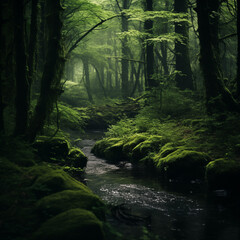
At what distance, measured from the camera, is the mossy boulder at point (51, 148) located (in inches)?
341

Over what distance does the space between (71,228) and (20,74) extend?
4744 mm

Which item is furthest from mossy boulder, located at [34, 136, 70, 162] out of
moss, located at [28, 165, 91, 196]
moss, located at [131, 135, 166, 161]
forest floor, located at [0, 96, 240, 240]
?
moss, located at [131, 135, 166, 161]

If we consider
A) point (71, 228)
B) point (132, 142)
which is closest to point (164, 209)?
point (71, 228)

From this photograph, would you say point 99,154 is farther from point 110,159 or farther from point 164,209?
point 164,209

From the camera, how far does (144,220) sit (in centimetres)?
573

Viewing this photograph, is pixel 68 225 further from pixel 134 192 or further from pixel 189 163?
pixel 189 163

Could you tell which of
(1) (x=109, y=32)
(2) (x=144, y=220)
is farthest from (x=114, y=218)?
(1) (x=109, y=32)

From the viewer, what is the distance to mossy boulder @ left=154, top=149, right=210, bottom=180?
859cm

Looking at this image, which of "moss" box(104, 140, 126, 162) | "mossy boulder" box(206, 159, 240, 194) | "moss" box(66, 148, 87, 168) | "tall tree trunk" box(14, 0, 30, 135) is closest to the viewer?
"tall tree trunk" box(14, 0, 30, 135)

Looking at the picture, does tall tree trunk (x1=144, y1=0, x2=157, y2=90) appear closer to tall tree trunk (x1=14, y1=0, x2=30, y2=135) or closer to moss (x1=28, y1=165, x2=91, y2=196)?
tall tree trunk (x1=14, y1=0, x2=30, y2=135)

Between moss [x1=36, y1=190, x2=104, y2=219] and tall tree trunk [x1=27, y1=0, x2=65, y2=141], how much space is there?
142 inches

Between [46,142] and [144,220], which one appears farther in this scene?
[46,142]

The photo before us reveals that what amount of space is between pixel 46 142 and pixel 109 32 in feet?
104

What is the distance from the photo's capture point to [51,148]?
29.1 ft
